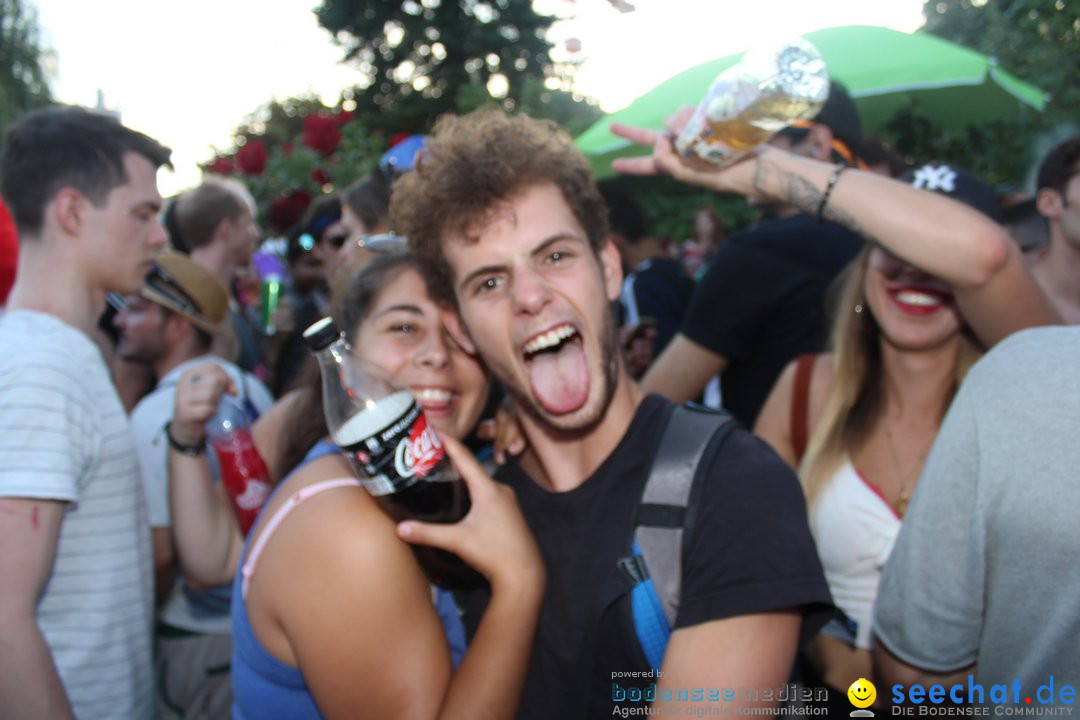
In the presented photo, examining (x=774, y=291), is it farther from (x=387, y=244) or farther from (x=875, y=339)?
(x=387, y=244)

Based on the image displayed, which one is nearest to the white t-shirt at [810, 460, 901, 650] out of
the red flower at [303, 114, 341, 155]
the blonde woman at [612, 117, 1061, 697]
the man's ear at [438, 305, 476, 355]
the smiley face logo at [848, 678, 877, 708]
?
the blonde woman at [612, 117, 1061, 697]

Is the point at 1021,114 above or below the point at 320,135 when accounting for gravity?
below

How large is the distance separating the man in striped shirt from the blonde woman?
1.87 meters

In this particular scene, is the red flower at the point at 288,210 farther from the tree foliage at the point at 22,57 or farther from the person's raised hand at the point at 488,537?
the tree foliage at the point at 22,57

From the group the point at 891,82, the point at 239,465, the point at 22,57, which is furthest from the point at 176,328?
the point at 22,57

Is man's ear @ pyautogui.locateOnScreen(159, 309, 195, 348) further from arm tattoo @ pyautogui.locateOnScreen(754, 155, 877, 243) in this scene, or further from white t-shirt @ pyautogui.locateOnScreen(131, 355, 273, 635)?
arm tattoo @ pyautogui.locateOnScreen(754, 155, 877, 243)

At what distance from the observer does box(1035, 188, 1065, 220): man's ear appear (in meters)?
3.32

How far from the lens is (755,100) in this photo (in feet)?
7.21

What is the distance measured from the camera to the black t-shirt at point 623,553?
1.56 metres

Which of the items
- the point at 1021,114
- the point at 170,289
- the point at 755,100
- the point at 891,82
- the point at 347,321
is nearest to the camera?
the point at 755,100

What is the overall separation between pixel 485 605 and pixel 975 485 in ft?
3.96

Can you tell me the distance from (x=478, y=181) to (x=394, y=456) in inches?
34.4

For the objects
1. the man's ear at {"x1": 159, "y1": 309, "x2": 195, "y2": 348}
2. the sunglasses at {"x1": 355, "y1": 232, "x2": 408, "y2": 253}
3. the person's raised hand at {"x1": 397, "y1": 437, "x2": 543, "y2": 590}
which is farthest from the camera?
the man's ear at {"x1": 159, "y1": 309, "x2": 195, "y2": 348}

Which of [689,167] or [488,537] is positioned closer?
[488,537]
